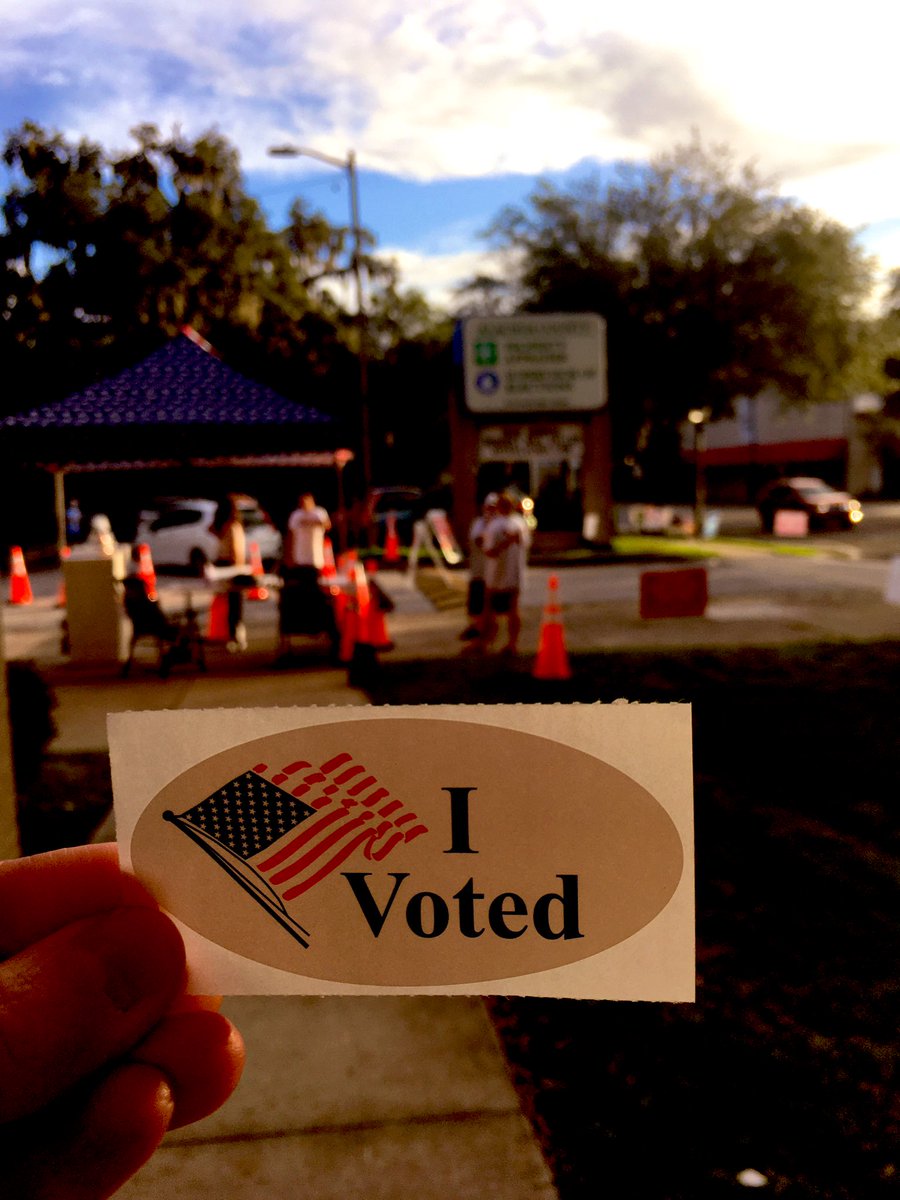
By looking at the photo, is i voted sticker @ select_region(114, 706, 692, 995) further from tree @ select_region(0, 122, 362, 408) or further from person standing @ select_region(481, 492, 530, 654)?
person standing @ select_region(481, 492, 530, 654)

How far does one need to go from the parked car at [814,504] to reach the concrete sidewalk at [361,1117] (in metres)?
32.4

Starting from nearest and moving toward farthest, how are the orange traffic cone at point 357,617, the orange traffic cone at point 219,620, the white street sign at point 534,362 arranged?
1. the orange traffic cone at point 357,617
2. the orange traffic cone at point 219,620
3. the white street sign at point 534,362

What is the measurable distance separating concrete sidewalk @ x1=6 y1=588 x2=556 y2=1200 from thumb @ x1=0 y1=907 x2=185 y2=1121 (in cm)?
204

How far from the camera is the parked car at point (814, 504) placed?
33.3 metres

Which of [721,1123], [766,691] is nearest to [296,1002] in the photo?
[721,1123]

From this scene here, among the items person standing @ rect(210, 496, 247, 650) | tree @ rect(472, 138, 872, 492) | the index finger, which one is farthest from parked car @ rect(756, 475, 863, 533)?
the index finger

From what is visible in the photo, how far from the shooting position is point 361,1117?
287 cm

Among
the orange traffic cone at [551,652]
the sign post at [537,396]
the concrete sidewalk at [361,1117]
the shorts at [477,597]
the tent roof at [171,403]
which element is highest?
the sign post at [537,396]

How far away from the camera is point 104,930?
2.71 feet

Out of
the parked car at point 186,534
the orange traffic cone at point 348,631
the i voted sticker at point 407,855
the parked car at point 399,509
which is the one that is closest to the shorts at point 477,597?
the orange traffic cone at point 348,631

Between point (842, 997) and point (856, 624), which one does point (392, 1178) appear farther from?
point (856, 624)

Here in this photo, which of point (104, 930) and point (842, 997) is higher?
point (104, 930)

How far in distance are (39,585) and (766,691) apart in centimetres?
1683

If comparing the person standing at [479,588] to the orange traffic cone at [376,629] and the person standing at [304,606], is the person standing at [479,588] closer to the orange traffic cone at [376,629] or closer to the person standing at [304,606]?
the orange traffic cone at [376,629]
